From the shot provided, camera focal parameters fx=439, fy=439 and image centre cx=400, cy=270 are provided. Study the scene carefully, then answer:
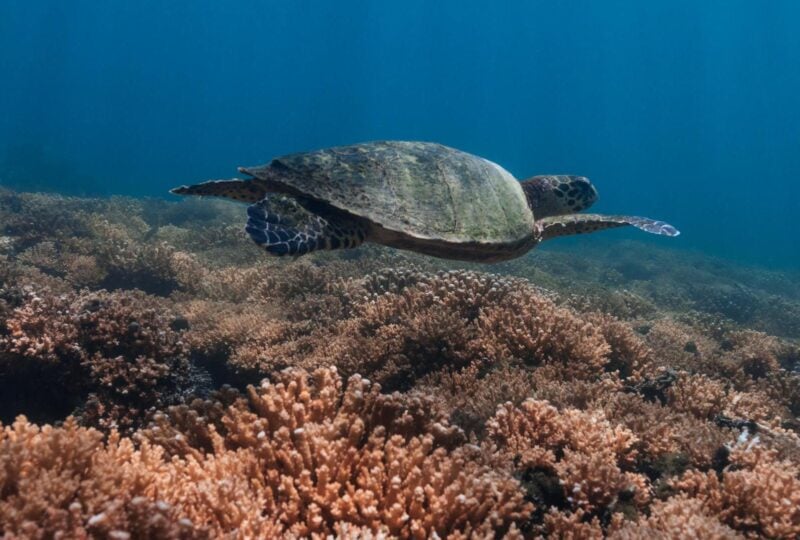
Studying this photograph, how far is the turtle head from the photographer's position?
22.1 ft

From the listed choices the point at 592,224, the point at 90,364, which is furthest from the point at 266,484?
the point at 592,224

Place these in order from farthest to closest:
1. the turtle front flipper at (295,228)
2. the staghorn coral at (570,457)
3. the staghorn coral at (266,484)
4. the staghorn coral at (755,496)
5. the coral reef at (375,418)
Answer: the turtle front flipper at (295,228), the staghorn coral at (570,457), the staghorn coral at (755,496), the coral reef at (375,418), the staghorn coral at (266,484)

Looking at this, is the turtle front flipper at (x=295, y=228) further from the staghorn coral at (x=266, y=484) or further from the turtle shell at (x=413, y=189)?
the staghorn coral at (x=266, y=484)

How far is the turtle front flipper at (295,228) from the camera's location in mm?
3961

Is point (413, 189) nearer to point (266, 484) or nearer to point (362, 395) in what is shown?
point (362, 395)

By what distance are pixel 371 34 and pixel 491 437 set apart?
15651cm

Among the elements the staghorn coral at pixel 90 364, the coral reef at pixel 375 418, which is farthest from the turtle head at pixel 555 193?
the staghorn coral at pixel 90 364

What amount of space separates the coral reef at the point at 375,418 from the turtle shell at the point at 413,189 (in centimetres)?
113

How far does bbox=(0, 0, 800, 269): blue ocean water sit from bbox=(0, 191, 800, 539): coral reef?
373 ft

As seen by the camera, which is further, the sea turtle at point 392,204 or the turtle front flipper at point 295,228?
the sea turtle at point 392,204

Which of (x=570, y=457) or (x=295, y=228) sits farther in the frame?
(x=295, y=228)

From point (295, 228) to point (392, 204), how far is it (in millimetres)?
1107

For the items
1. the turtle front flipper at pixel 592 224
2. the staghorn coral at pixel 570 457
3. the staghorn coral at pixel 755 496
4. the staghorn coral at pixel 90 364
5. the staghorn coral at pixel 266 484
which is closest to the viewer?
the staghorn coral at pixel 266 484

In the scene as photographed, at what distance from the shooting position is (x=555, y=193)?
22.2 ft
